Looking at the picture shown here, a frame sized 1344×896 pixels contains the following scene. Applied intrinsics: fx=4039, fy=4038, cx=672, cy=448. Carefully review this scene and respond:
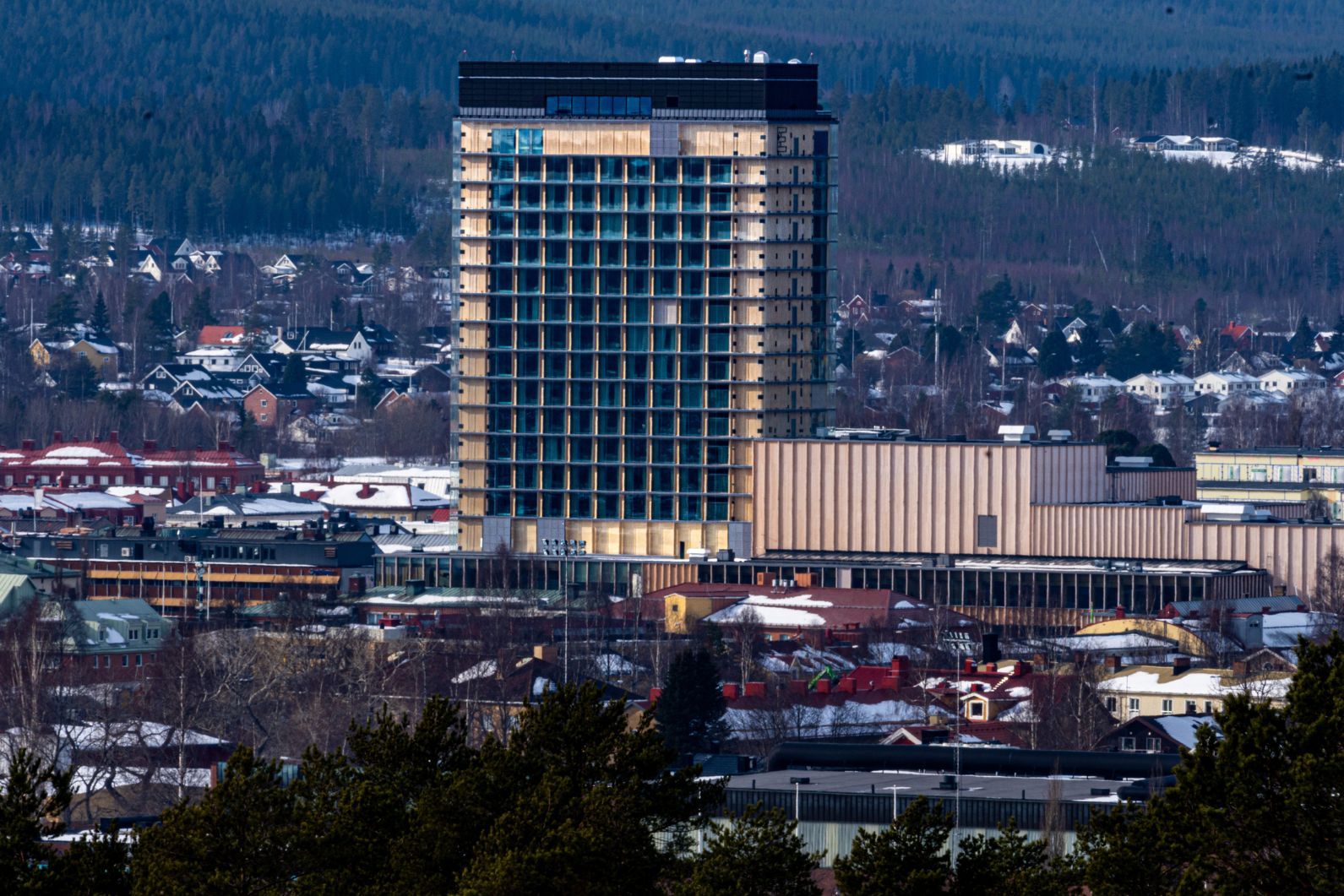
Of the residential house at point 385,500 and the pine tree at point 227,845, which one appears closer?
the pine tree at point 227,845

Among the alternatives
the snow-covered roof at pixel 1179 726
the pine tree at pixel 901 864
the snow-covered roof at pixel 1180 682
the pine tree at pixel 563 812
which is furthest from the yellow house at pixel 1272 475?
the pine tree at pixel 901 864

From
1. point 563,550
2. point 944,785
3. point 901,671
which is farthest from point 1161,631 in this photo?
point 944,785

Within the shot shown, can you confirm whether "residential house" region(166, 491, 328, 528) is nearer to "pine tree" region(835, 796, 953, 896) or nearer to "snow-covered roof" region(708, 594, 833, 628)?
"snow-covered roof" region(708, 594, 833, 628)

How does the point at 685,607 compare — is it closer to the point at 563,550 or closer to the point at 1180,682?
the point at 563,550

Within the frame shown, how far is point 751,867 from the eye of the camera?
149 feet

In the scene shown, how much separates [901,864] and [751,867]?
1695 mm

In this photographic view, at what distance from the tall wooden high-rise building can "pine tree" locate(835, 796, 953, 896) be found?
73.2 metres

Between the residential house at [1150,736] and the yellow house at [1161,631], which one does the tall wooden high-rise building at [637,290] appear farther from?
the residential house at [1150,736]

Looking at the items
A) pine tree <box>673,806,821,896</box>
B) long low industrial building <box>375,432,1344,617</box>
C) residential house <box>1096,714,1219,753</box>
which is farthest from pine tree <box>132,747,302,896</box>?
long low industrial building <box>375,432,1344,617</box>

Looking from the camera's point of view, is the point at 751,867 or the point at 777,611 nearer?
the point at 751,867

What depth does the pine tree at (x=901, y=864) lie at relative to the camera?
4488cm

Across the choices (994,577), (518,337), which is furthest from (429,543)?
(994,577)

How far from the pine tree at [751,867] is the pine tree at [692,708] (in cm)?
3530

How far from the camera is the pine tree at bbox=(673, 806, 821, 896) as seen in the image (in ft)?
148
